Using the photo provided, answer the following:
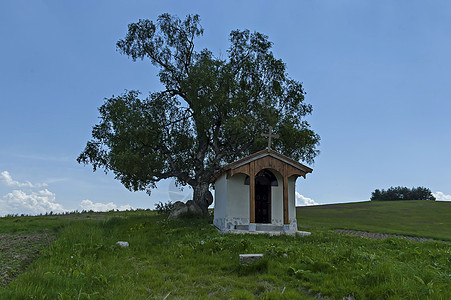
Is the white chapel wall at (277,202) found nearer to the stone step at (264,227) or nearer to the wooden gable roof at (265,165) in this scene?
the stone step at (264,227)

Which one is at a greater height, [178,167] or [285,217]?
[178,167]

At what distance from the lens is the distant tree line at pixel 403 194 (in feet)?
219

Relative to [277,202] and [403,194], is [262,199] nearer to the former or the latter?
[277,202]

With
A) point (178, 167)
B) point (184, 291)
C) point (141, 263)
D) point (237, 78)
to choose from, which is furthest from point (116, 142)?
point (184, 291)

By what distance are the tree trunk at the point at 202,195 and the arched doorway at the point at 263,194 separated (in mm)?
7169

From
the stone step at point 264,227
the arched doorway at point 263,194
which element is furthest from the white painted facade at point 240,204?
the arched doorway at point 263,194

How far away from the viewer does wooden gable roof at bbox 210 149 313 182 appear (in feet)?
55.8

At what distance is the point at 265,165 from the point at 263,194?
231 centimetres

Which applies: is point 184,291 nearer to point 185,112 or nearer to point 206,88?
point 206,88

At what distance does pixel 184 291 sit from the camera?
24.0 feet

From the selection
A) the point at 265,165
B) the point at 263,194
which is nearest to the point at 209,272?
the point at 265,165

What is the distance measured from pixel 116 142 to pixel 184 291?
18470mm

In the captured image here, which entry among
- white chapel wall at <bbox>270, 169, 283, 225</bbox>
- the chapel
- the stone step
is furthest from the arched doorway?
the stone step

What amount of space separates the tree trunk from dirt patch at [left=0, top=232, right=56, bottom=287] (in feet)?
38.6
